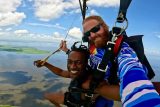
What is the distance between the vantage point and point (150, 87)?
1.21 m

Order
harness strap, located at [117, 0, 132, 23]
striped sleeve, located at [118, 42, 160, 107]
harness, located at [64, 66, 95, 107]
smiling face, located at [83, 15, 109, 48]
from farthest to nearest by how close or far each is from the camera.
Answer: harness, located at [64, 66, 95, 107]
smiling face, located at [83, 15, 109, 48]
harness strap, located at [117, 0, 132, 23]
striped sleeve, located at [118, 42, 160, 107]

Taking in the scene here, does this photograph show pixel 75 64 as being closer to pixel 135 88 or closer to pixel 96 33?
pixel 96 33

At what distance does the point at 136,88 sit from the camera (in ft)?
3.93

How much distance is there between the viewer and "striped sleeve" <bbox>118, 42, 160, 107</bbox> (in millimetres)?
1146

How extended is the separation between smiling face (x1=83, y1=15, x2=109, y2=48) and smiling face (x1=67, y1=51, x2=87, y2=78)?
0.25 m

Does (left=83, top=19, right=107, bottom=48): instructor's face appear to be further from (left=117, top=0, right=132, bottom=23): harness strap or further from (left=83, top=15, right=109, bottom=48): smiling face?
(left=117, top=0, right=132, bottom=23): harness strap

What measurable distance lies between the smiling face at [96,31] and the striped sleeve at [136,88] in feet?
1.64

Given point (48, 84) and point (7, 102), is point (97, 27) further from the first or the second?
point (48, 84)

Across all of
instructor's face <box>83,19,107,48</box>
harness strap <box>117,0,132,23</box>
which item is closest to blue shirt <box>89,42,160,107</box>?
harness strap <box>117,0,132,23</box>

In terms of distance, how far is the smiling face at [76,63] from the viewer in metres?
2.11

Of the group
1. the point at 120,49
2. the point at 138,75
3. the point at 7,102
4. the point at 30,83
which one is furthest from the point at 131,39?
the point at 30,83

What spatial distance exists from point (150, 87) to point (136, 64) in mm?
181

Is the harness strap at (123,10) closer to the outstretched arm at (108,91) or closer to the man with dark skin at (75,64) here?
the outstretched arm at (108,91)

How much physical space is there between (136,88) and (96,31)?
0.78 meters
